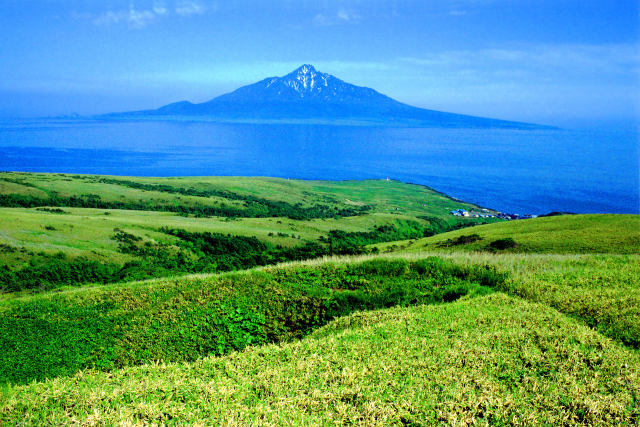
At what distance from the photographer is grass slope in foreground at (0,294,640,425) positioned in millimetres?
4641

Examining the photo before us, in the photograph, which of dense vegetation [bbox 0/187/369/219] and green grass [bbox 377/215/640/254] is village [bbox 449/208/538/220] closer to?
dense vegetation [bbox 0/187/369/219]

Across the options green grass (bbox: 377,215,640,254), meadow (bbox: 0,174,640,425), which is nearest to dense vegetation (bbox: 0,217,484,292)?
meadow (bbox: 0,174,640,425)

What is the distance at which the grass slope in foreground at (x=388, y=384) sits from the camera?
464 cm

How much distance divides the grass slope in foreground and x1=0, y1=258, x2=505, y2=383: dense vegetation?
7.04ft

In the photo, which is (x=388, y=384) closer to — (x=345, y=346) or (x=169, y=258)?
(x=345, y=346)

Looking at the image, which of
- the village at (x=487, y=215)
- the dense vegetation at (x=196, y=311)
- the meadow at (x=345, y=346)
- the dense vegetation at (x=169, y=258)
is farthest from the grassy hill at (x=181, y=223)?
the meadow at (x=345, y=346)

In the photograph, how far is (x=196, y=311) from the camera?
970 cm

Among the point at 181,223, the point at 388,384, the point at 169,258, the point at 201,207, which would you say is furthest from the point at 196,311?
the point at 201,207

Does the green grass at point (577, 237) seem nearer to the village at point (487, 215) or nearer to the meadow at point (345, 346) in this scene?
the meadow at point (345, 346)

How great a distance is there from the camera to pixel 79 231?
4375cm

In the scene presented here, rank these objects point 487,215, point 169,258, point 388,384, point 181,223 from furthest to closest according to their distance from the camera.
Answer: point 487,215 < point 181,223 < point 169,258 < point 388,384

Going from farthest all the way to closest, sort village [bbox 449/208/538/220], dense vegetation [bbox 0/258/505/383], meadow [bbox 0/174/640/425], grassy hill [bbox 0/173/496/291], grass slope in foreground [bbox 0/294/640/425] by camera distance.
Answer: village [bbox 449/208/538/220] → grassy hill [bbox 0/173/496/291] → dense vegetation [bbox 0/258/505/383] → meadow [bbox 0/174/640/425] → grass slope in foreground [bbox 0/294/640/425]

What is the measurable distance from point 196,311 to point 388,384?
5899 millimetres

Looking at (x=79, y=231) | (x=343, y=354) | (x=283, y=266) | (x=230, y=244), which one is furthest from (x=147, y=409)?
(x=230, y=244)
